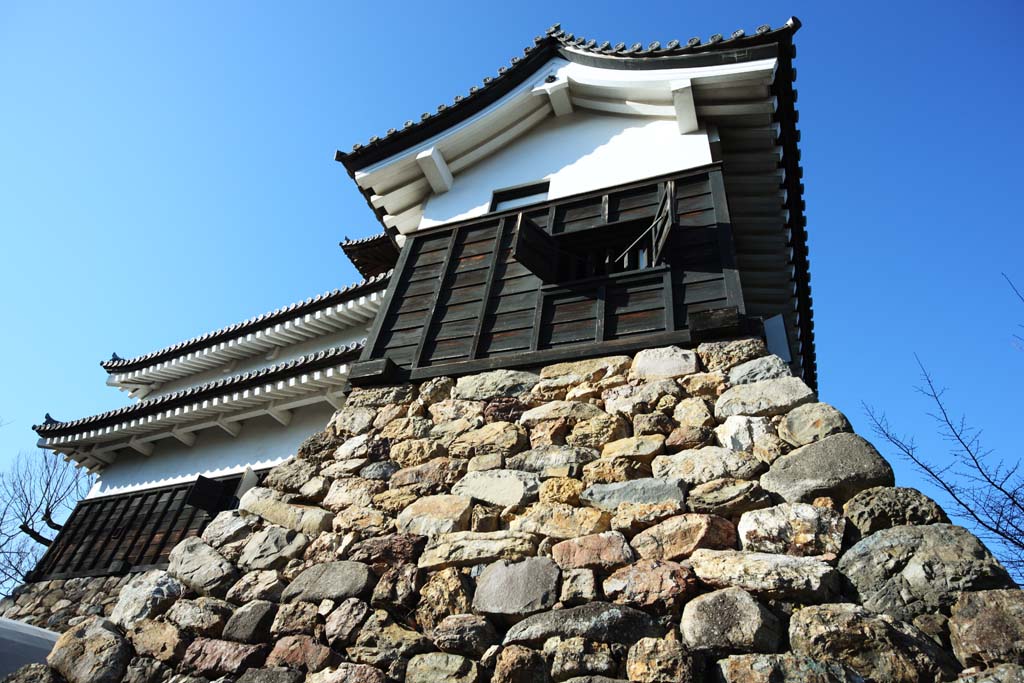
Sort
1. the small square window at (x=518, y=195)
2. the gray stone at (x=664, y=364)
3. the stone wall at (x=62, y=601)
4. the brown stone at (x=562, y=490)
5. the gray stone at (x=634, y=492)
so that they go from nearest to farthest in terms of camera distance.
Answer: the gray stone at (x=634, y=492) → the brown stone at (x=562, y=490) → the gray stone at (x=664, y=364) → the small square window at (x=518, y=195) → the stone wall at (x=62, y=601)

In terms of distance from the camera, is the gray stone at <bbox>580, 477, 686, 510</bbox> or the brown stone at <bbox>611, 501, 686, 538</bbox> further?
the gray stone at <bbox>580, 477, 686, 510</bbox>

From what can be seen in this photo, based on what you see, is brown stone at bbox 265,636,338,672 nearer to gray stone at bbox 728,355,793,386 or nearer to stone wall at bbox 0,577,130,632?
gray stone at bbox 728,355,793,386

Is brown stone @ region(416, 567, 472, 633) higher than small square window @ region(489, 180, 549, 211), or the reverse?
small square window @ region(489, 180, 549, 211)

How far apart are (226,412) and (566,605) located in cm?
717

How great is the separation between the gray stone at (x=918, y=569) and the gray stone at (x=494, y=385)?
261cm

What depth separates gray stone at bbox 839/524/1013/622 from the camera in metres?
2.65

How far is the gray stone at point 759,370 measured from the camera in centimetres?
416

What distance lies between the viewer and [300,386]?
26.6 feet

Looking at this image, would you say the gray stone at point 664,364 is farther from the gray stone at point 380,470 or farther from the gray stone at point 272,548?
the gray stone at point 272,548

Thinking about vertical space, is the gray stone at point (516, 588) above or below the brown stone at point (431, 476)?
below

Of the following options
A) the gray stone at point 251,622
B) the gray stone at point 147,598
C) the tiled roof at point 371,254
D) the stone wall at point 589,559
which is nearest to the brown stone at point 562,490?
the stone wall at point 589,559

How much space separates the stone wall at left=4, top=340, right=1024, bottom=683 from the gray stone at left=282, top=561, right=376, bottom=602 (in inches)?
0.6

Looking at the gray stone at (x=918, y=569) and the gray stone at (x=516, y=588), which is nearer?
the gray stone at (x=918, y=569)

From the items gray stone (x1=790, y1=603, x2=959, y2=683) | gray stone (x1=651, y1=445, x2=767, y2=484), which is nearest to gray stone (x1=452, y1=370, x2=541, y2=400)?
gray stone (x1=651, y1=445, x2=767, y2=484)
